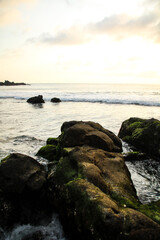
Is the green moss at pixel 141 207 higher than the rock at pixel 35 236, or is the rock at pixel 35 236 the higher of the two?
the green moss at pixel 141 207

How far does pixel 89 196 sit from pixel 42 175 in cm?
195

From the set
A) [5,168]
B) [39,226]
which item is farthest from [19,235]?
[5,168]

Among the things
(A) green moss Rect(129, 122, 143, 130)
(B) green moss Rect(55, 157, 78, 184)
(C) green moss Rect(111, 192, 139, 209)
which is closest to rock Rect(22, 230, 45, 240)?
(B) green moss Rect(55, 157, 78, 184)

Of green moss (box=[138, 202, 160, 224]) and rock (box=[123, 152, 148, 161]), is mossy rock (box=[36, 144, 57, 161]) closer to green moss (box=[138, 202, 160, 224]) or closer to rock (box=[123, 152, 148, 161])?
A: rock (box=[123, 152, 148, 161])

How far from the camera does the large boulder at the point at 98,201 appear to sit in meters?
2.91

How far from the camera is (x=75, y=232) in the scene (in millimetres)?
3451

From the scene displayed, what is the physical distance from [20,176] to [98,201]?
2.32 metres

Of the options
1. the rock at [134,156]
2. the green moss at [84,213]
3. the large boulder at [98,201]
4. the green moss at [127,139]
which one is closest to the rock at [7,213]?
the large boulder at [98,201]

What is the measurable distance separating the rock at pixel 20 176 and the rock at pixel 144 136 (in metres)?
5.38

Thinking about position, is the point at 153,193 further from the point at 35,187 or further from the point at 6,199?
the point at 6,199

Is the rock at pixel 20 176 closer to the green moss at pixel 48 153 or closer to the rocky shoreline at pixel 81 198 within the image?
the rocky shoreline at pixel 81 198

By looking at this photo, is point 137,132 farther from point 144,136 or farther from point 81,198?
point 81,198

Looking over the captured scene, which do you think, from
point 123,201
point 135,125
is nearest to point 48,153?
point 123,201

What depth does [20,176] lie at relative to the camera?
456 centimetres
